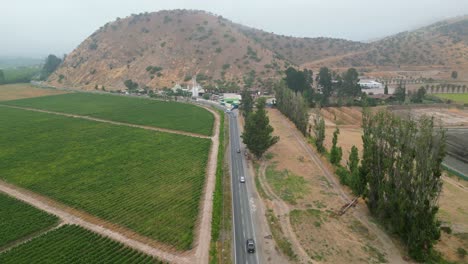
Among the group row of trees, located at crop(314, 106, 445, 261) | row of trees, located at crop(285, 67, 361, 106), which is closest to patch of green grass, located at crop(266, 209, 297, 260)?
row of trees, located at crop(314, 106, 445, 261)

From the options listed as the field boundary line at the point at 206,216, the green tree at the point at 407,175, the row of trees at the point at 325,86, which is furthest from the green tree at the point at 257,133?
the row of trees at the point at 325,86

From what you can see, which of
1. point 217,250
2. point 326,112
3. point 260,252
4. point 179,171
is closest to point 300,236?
point 260,252

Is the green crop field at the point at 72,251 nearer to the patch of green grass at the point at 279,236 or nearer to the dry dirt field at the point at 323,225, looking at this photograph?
the patch of green grass at the point at 279,236

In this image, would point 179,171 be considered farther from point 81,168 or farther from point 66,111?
point 66,111

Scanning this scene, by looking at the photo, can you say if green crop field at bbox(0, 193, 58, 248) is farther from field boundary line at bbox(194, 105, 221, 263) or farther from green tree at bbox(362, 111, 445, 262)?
green tree at bbox(362, 111, 445, 262)

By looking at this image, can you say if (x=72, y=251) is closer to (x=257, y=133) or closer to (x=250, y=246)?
(x=250, y=246)
